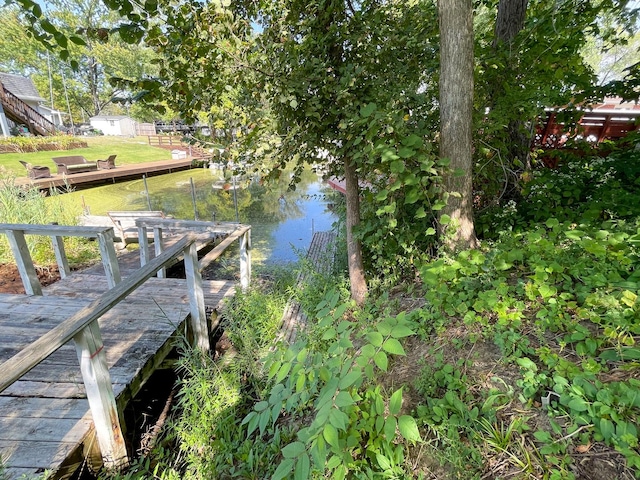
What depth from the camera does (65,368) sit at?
227 centimetres

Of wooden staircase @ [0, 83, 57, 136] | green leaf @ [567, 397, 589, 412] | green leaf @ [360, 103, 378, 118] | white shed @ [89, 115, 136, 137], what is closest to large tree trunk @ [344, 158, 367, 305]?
green leaf @ [360, 103, 378, 118]

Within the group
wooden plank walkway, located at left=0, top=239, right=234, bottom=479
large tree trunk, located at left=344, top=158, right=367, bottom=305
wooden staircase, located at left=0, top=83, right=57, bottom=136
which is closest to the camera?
wooden plank walkway, located at left=0, top=239, right=234, bottom=479

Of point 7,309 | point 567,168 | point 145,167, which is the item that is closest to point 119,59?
point 145,167

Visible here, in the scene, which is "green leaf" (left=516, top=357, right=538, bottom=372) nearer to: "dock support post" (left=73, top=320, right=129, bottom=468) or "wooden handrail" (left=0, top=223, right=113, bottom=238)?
"dock support post" (left=73, top=320, right=129, bottom=468)

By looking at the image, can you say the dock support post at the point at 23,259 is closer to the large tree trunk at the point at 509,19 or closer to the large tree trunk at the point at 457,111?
the large tree trunk at the point at 457,111

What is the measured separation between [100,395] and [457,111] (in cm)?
296

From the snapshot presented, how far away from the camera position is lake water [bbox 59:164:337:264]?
325 inches

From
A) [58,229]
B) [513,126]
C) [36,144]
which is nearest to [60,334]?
[58,229]

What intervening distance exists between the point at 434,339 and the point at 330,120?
6.55 feet

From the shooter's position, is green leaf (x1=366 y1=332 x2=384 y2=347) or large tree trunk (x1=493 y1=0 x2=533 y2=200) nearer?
green leaf (x1=366 y1=332 x2=384 y2=347)

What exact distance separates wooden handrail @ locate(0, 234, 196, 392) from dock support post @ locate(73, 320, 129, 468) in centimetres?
6

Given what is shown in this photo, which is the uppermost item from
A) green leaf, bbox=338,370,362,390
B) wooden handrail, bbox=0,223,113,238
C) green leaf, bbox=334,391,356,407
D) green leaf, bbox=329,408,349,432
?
green leaf, bbox=338,370,362,390

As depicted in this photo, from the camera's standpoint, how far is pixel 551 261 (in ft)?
6.40

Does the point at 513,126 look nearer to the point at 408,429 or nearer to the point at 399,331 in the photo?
the point at 399,331
